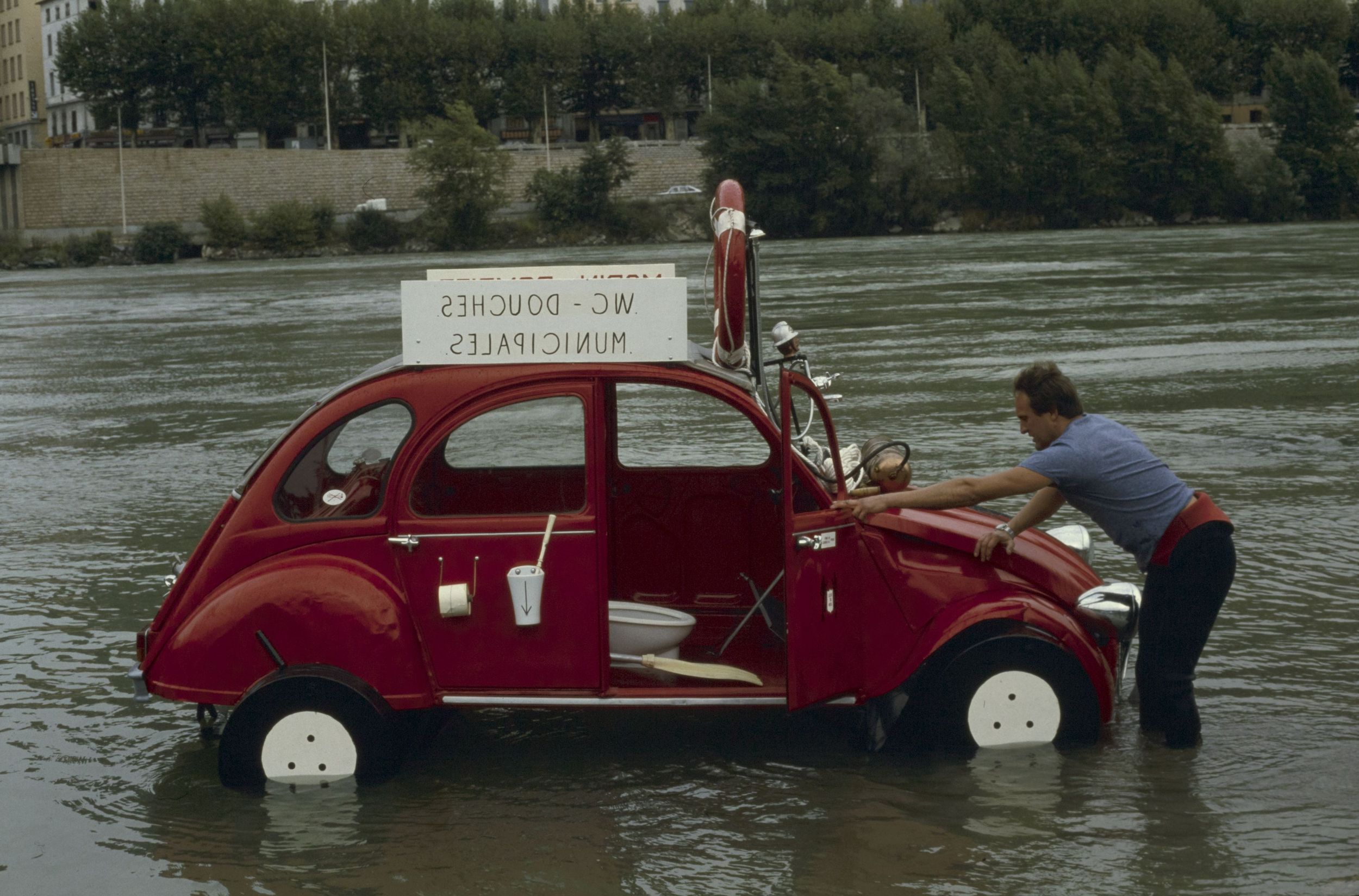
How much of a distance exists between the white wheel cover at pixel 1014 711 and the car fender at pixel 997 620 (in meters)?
0.19

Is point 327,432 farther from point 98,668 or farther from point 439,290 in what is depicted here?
point 98,668

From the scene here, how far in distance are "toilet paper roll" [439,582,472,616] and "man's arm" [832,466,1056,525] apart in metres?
1.39

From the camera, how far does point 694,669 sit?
5988 millimetres

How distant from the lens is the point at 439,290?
587 centimetres

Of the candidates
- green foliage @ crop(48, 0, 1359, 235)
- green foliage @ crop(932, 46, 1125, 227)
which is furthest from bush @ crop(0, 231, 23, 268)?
green foliage @ crop(932, 46, 1125, 227)

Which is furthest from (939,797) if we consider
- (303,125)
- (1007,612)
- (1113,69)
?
(303,125)

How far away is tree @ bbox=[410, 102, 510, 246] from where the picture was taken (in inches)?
3531

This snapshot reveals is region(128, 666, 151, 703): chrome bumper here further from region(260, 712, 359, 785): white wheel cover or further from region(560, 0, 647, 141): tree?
region(560, 0, 647, 141): tree

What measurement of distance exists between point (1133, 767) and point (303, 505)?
10.9 ft

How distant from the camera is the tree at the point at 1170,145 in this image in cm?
8206

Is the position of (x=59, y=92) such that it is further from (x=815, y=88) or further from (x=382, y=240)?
(x=815, y=88)

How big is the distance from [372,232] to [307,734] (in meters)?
85.6

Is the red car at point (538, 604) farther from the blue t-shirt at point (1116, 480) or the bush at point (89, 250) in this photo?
the bush at point (89, 250)

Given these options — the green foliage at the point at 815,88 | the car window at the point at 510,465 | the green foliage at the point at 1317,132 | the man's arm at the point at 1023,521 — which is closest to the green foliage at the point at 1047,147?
the green foliage at the point at 815,88
